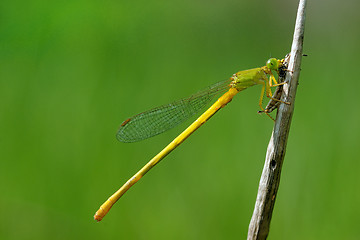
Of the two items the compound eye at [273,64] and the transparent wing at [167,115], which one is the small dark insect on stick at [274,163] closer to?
the compound eye at [273,64]

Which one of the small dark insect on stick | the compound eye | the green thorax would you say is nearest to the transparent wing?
the green thorax

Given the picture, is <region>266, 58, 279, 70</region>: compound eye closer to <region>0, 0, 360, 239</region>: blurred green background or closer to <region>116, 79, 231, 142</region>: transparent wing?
<region>116, 79, 231, 142</region>: transparent wing

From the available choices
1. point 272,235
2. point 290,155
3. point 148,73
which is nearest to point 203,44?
point 148,73

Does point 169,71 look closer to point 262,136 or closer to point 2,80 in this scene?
point 262,136

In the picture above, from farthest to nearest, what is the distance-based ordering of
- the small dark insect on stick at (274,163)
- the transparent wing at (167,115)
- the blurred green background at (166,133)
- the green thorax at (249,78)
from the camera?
the transparent wing at (167,115) → the blurred green background at (166,133) → the green thorax at (249,78) → the small dark insect on stick at (274,163)

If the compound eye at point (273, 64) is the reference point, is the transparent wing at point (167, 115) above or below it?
below

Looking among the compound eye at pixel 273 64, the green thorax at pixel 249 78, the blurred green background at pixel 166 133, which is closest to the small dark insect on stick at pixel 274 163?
the compound eye at pixel 273 64

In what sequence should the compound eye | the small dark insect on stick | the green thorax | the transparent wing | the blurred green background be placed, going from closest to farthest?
the small dark insect on stick → the compound eye → the green thorax → the blurred green background → the transparent wing

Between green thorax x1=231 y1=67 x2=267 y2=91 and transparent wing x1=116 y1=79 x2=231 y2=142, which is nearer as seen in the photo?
green thorax x1=231 y1=67 x2=267 y2=91
